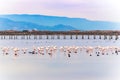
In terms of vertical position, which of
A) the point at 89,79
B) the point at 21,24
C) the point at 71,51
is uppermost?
the point at 89,79

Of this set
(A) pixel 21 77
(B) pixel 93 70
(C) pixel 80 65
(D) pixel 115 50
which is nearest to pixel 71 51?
(D) pixel 115 50

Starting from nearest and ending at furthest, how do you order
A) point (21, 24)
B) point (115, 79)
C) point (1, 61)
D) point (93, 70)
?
point (115, 79), point (93, 70), point (1, 61), point (21, 24)

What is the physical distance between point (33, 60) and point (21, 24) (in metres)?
139

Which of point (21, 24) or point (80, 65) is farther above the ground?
point (80, 65)

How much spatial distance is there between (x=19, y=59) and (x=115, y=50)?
7183 millimetres

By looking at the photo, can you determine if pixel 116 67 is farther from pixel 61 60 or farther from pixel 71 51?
pixel 71 51

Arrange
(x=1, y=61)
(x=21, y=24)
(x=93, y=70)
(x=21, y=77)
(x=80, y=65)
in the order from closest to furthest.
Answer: (x=21, y=77) < (x=93, y=70) < (x=80, y=65) < (x=1, y=61) < (x=21, y=24)

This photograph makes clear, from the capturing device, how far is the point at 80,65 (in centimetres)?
2147

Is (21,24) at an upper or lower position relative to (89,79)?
lower

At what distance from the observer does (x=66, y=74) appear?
18375 millimetres

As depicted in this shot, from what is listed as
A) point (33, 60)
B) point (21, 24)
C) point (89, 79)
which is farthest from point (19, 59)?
point (21, 24)

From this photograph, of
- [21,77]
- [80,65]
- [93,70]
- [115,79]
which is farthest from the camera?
[80,65]

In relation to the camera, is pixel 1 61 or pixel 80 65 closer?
pixel 80 65

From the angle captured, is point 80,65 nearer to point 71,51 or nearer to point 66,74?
point 66,74
